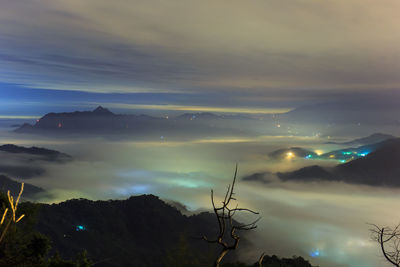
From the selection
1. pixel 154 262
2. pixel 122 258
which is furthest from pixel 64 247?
pixel 154 262

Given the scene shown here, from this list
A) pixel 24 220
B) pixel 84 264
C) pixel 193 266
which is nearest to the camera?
pixel 84 264

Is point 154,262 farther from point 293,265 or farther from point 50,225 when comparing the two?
point 293,265

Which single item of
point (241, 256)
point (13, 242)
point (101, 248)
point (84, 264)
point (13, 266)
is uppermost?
point (13, 266)

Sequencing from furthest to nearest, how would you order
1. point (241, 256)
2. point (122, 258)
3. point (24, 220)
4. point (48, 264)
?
point (241, 256) < point (122, 258) < point (24, 220) < point (48, 264)

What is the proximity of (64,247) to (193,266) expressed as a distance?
386 ft

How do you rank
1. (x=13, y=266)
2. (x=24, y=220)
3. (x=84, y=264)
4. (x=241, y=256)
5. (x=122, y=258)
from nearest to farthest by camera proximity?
(x=13, y=266)
(x=84, y=264)
(x=24, y=220)
(x=122, y=258)
(x=241, y=256)

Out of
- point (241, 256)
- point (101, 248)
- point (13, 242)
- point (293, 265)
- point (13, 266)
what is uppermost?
point (13, 266)

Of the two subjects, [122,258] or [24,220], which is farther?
[122,258]

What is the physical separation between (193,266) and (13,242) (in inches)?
2967

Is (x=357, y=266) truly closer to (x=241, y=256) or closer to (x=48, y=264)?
(x=241, y=256)

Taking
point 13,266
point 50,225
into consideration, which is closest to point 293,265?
point 13,266

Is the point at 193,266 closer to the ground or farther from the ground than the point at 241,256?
farther from the ground

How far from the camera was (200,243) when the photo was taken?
197250 millimetres

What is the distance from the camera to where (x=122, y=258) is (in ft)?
534
